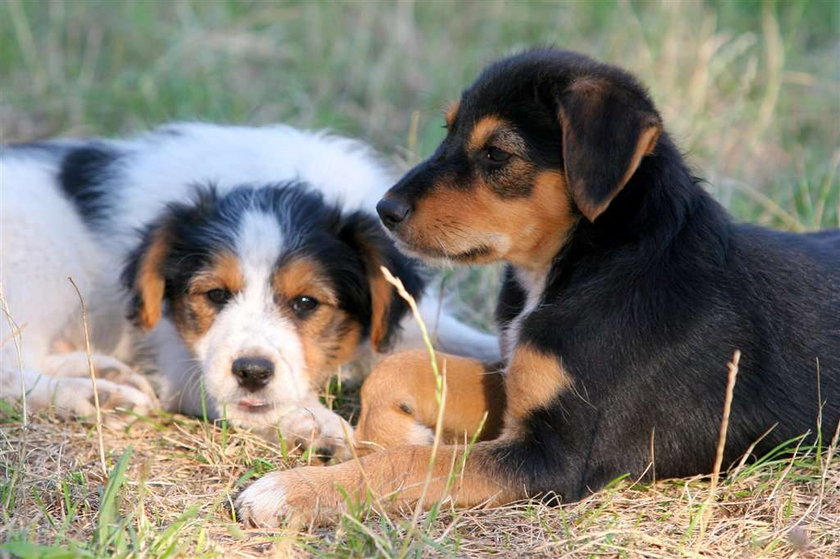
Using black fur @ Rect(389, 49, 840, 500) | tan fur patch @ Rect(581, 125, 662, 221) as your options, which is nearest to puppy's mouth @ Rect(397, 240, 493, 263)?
black fur @ Rect(389, 49, 840, 500)

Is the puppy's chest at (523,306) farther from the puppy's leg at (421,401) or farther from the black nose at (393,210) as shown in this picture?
the black nose at (393,210)

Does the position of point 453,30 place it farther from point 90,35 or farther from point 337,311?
point 337,311

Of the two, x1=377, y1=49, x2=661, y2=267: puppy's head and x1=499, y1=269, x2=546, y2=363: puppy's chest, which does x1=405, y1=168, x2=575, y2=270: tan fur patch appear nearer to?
x1=377, y1=49, x2=661, y2=267: puppy's head

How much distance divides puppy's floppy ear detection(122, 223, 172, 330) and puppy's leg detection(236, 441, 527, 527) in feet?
4.35

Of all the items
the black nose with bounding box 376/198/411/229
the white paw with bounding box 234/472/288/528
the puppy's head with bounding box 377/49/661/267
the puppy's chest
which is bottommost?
the white paw with bounding box 234/472/288/528

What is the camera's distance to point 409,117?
8.86m

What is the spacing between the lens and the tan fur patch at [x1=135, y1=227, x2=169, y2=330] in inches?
191

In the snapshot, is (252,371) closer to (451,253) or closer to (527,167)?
(451,253)

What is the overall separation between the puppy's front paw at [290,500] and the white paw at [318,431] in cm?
48

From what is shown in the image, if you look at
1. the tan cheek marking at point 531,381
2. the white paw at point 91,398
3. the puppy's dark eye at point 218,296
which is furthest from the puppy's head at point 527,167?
the white paw at point 91,398

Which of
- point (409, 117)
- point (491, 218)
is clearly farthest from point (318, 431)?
point (409, 117)

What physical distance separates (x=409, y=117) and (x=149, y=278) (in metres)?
4.34

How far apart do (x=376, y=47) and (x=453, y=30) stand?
2.60 ft

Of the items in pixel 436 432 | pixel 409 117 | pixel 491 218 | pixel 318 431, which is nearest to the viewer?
pixel 436 432
